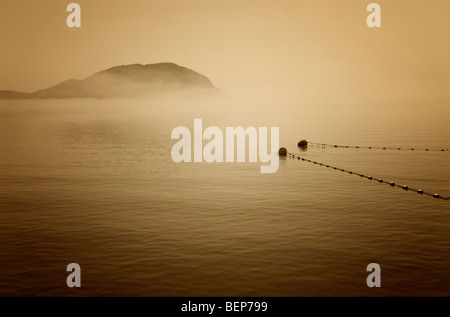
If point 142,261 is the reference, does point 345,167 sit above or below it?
above

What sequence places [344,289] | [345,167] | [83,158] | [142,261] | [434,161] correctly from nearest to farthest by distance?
[344,289], [142,261], [345,167], [434,161], [83,158]

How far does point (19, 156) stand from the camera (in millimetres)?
74938

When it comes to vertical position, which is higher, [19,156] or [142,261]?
[19,156]

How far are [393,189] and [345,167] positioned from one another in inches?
631

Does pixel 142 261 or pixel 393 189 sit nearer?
pixel 142 261

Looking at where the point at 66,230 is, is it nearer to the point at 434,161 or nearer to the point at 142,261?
the point at 142,261

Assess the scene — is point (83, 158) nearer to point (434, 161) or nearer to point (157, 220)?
point (157, 220)

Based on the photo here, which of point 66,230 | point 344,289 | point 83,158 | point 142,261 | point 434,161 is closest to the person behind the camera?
point 344,289

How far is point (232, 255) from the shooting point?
25.0 metres

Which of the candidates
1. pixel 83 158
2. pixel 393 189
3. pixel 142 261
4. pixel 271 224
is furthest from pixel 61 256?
pixel 83 158

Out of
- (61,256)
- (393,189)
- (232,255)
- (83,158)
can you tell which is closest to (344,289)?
(232,255)

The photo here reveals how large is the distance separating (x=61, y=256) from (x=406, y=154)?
6212 centimetres
